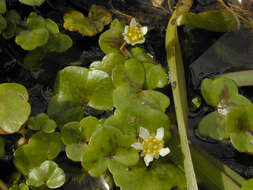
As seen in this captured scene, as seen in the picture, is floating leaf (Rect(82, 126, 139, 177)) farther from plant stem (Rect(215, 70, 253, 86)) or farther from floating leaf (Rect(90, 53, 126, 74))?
plant stem (Rect(215, 70, 253, 86))

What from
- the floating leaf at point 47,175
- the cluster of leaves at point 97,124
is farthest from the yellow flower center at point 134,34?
the floating leaf at point 47,175

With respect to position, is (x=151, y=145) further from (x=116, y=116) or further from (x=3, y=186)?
(x=3, y=186)

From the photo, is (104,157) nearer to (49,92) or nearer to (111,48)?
(49,92)

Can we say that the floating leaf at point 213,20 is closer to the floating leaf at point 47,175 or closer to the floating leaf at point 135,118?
the floating leaf at point 135,118

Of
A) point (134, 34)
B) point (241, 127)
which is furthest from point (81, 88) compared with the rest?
point (241, 127)

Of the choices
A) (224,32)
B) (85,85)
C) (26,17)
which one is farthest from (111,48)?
(224,32)
